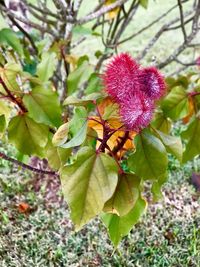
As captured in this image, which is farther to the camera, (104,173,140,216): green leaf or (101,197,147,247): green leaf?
(101,197,147,247): green leaf

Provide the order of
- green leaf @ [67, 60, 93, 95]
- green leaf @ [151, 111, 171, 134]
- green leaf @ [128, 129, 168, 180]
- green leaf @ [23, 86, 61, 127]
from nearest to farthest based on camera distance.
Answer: green leaf @ [128, 129, 168, 180] → green leaf @ [23, 86, 61, 127] → green leaf @ [151, 111, 171, 134] → green leaf @ [67, 60, 93, 95]

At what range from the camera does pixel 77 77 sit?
1344 mm

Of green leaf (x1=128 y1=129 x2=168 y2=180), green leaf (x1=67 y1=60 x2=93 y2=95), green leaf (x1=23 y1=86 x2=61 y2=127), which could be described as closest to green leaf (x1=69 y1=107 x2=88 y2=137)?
green leaf (x1=128 y1=129 x2=168 y2=180)

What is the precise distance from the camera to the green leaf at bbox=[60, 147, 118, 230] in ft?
2.29

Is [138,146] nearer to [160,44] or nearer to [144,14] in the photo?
[160,44]

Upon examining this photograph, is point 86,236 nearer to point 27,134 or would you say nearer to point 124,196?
point 27,134

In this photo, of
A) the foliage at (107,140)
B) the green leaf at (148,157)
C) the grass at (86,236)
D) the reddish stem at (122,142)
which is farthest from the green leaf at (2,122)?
the grass at (86,236)

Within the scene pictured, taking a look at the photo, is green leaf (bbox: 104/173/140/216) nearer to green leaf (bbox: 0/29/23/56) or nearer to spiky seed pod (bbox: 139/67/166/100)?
spiky seed pod (bbox: 139/67/166/100)

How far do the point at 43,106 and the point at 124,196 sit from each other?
357 millimetres

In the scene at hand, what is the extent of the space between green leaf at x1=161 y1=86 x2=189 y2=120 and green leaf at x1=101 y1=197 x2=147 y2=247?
1.06 feet

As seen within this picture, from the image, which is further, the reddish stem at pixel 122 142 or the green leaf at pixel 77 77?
the green leaf at pixel 77 77

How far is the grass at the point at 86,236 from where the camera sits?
154 centimetres

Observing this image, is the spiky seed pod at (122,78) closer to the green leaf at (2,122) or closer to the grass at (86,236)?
the green leaf at (2,122)

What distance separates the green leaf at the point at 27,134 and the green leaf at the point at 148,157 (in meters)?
0.32
